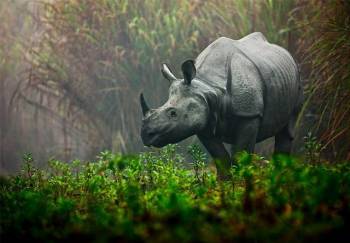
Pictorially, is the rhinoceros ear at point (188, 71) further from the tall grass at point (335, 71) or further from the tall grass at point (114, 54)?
the tall grass at point (114, 54)

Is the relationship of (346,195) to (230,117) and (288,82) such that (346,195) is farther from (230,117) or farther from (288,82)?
(288,82)

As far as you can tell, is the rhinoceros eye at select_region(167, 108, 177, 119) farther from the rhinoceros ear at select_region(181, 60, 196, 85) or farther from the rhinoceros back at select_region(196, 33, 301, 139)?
Result: the rhinoceros back at select_region(196, 33, 301, 139)

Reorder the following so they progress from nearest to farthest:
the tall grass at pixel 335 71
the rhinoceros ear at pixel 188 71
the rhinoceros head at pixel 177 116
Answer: the rhinoceros head at pixel 177 116, the rhinoceros ear at pixel 188 71, the tall grass at pixel 335 71

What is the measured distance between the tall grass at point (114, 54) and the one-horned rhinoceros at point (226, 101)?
10.0 ft

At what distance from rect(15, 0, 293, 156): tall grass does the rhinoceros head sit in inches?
141

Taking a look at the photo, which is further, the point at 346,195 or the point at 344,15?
the point at 344,15

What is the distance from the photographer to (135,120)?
28.0 ft

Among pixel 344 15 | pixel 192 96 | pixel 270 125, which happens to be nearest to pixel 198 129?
pixel 192 96

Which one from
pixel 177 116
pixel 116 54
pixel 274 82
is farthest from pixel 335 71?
pixel 116 54

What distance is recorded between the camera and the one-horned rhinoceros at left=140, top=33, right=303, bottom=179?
4.49 metres

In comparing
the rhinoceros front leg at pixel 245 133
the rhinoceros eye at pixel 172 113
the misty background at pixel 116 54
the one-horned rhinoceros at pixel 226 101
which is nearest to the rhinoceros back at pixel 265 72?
the one-horned rhinoceros at pixel 226 101

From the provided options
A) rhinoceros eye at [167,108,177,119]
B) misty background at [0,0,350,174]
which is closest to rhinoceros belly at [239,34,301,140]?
rhinoceros eye at [167,108,177,119]

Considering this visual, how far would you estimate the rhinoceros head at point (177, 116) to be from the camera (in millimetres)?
4438

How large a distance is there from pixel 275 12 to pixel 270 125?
249 centimetres
